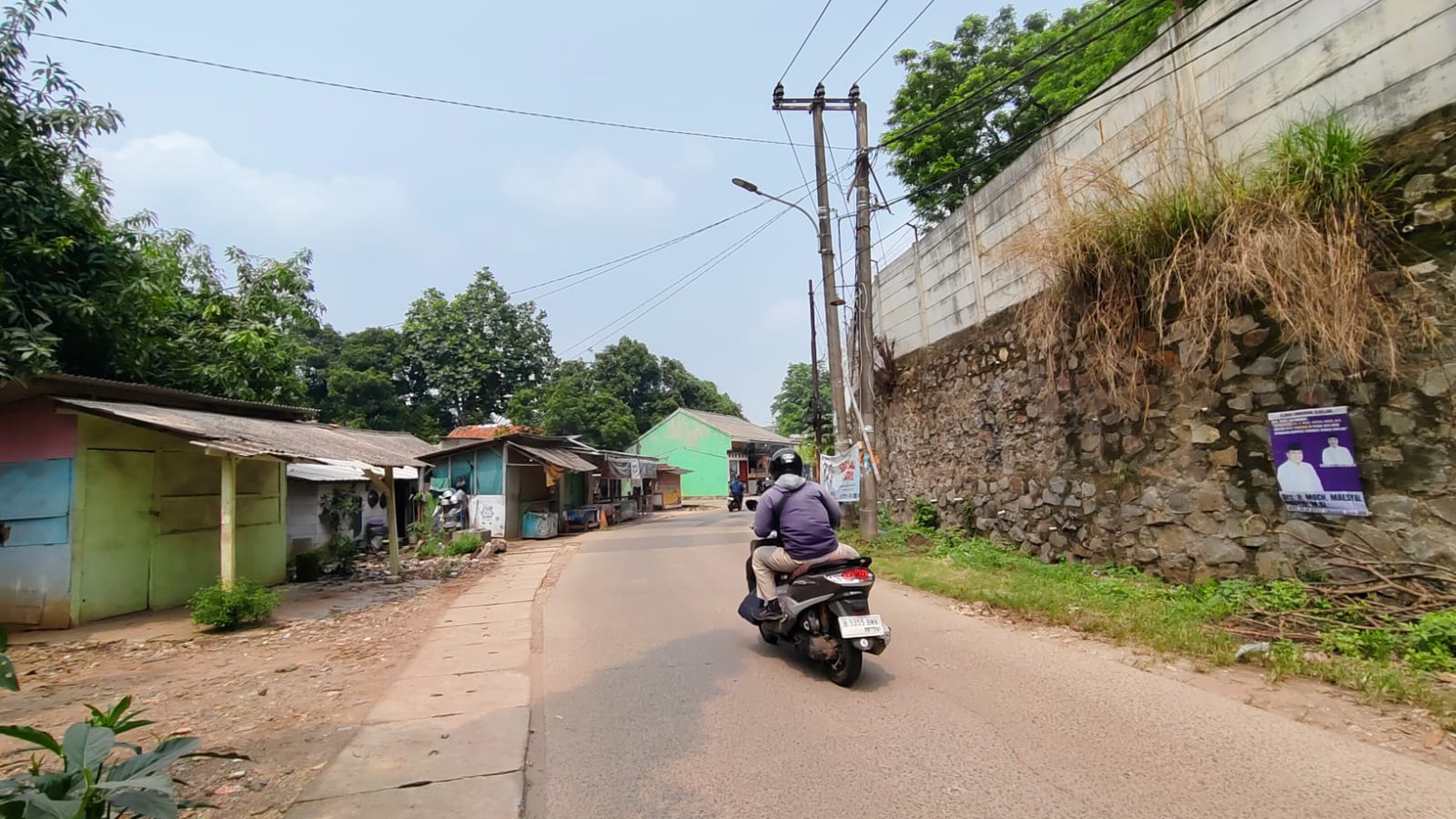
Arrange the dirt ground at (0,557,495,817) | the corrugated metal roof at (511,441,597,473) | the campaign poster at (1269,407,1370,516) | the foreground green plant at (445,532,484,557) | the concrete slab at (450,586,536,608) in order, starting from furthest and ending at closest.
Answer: the corrugated metal roof at (511,441,597,473) < the foreground green plant at (445,532,484,557) < the concrete slab at (450,586,536,608) < the campaign poster at (1269,407,1370,516) < the dirt ground at (0,557,495,817)

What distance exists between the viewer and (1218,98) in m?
6.94

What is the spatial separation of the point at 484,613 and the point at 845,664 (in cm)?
569

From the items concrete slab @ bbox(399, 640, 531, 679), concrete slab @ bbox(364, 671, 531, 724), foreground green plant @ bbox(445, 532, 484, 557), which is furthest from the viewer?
foreground green plant @ bbox(445, 532, 484, 557)

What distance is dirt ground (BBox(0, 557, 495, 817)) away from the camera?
3.88 meters

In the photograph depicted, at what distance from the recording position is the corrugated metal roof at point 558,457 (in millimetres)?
21125

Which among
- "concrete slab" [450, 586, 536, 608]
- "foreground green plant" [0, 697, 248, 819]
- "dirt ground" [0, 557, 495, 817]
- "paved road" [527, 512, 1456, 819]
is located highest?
"foreground green plant" [0, 697, 248, 819]

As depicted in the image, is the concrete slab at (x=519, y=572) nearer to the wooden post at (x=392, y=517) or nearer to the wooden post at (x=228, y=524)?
the wooden post at (x=392, y=517)

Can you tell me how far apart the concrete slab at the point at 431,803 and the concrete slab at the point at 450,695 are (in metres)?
1.29

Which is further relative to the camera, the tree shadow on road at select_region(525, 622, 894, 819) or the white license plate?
the white license plate

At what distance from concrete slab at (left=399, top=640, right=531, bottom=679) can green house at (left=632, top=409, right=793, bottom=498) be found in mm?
35377

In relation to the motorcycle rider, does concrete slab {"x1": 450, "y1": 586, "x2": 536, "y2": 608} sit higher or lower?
lower

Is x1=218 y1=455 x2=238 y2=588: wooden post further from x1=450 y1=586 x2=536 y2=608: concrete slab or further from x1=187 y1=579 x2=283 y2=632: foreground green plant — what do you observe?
x1=450 y1=586 x2=536 y2=608: concrete slab

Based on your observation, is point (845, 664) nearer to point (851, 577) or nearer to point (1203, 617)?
point (851, 577)

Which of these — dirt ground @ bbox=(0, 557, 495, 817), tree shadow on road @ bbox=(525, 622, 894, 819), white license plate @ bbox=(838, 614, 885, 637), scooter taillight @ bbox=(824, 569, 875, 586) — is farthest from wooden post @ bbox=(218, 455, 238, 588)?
white license plate @ bbox=(838, 614, 885, 637)
